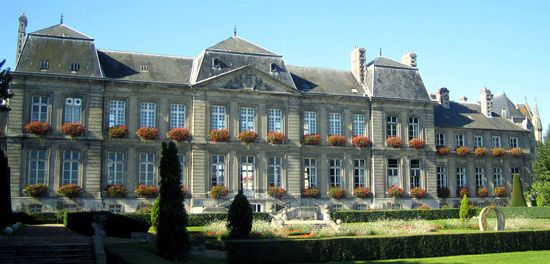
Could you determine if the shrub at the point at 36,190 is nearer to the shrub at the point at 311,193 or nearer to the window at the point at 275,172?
the window at the point at 275,172

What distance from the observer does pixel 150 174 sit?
32.8m

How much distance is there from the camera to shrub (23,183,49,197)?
2991 centimetres

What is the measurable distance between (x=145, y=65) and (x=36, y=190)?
9.16 metres

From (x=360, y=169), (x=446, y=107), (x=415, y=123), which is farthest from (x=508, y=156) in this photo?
(x=360, y=169)

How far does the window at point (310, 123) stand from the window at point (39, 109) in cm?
1462

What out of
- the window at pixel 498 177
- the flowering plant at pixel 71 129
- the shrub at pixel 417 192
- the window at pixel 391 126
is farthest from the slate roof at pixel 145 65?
the window at pixel 498 177

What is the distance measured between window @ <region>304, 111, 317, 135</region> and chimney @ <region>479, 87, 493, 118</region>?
15317mm

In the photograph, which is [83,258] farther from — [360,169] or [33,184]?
[360,169]

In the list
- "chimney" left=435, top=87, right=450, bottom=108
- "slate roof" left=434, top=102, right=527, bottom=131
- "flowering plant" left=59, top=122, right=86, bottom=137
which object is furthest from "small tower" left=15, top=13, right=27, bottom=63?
"chimney" left=435, top=87, right=450, bottom=108

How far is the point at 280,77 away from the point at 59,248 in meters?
20.1

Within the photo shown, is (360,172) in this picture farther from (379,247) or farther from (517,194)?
(379,247)

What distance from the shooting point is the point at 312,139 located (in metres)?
35.6

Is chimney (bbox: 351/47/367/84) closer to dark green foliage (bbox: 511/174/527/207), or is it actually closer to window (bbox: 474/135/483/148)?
window (bbox: 474/135/483/148)

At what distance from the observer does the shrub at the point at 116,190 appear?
103ft
